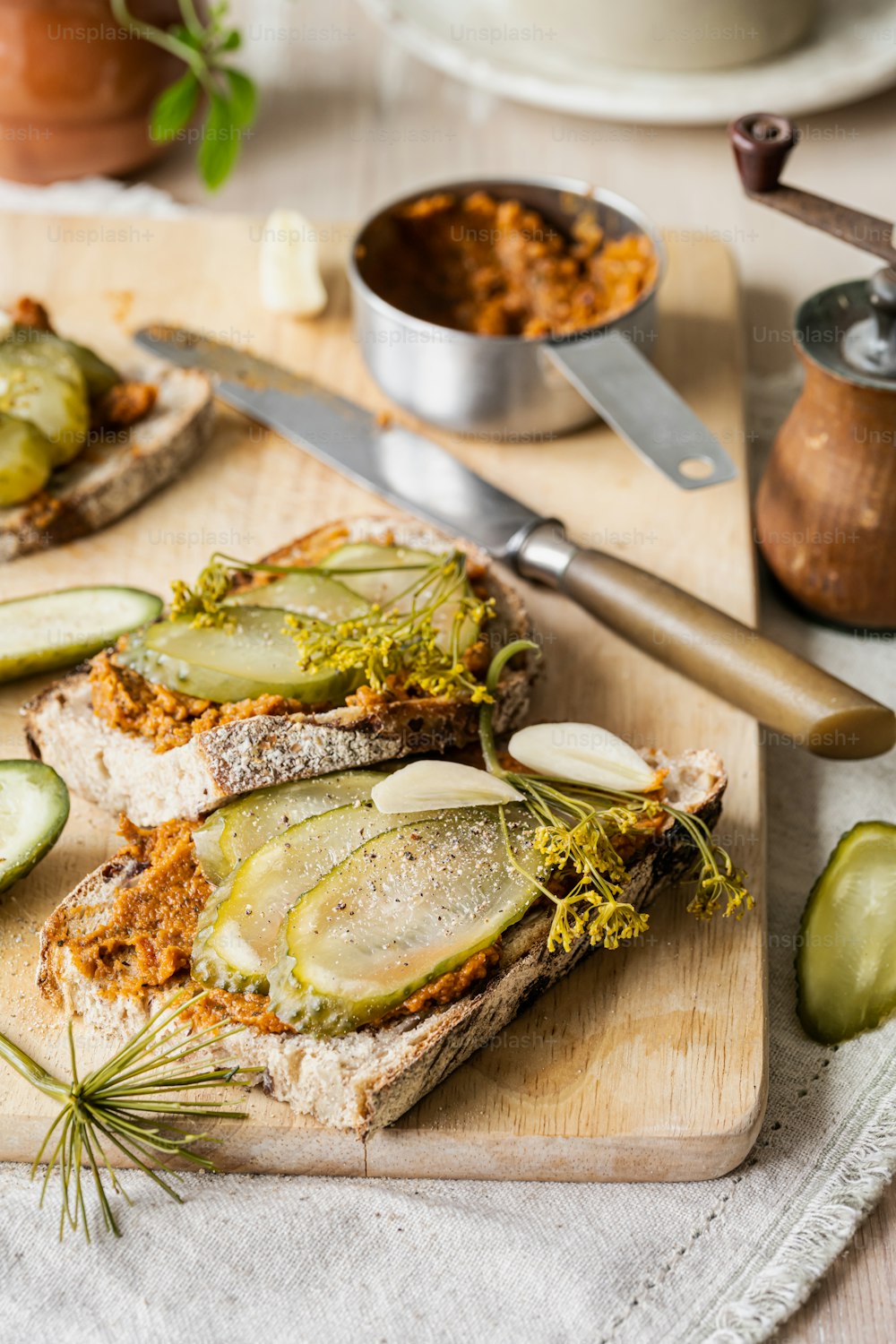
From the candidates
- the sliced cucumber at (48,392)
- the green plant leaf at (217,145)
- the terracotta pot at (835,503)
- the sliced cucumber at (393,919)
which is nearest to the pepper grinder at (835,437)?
the terracotta pot at (835,503)

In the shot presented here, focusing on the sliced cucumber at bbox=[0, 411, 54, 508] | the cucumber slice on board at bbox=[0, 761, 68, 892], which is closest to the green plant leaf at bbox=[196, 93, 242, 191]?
the sliced cucumber at bbox=[0, 411, 54, 508]

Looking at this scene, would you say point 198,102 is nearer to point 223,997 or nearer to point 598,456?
point 598,456

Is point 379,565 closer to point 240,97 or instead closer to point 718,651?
point 718,651

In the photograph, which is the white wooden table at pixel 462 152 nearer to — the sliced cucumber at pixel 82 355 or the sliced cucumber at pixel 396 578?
the sliced cucumber at pixel 82 355

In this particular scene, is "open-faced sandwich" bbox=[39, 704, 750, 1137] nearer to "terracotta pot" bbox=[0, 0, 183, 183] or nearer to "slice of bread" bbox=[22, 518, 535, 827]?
"slice of bread" bbox=[22, 518, 535, 827]

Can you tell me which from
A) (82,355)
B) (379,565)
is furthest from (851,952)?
(82,355)
